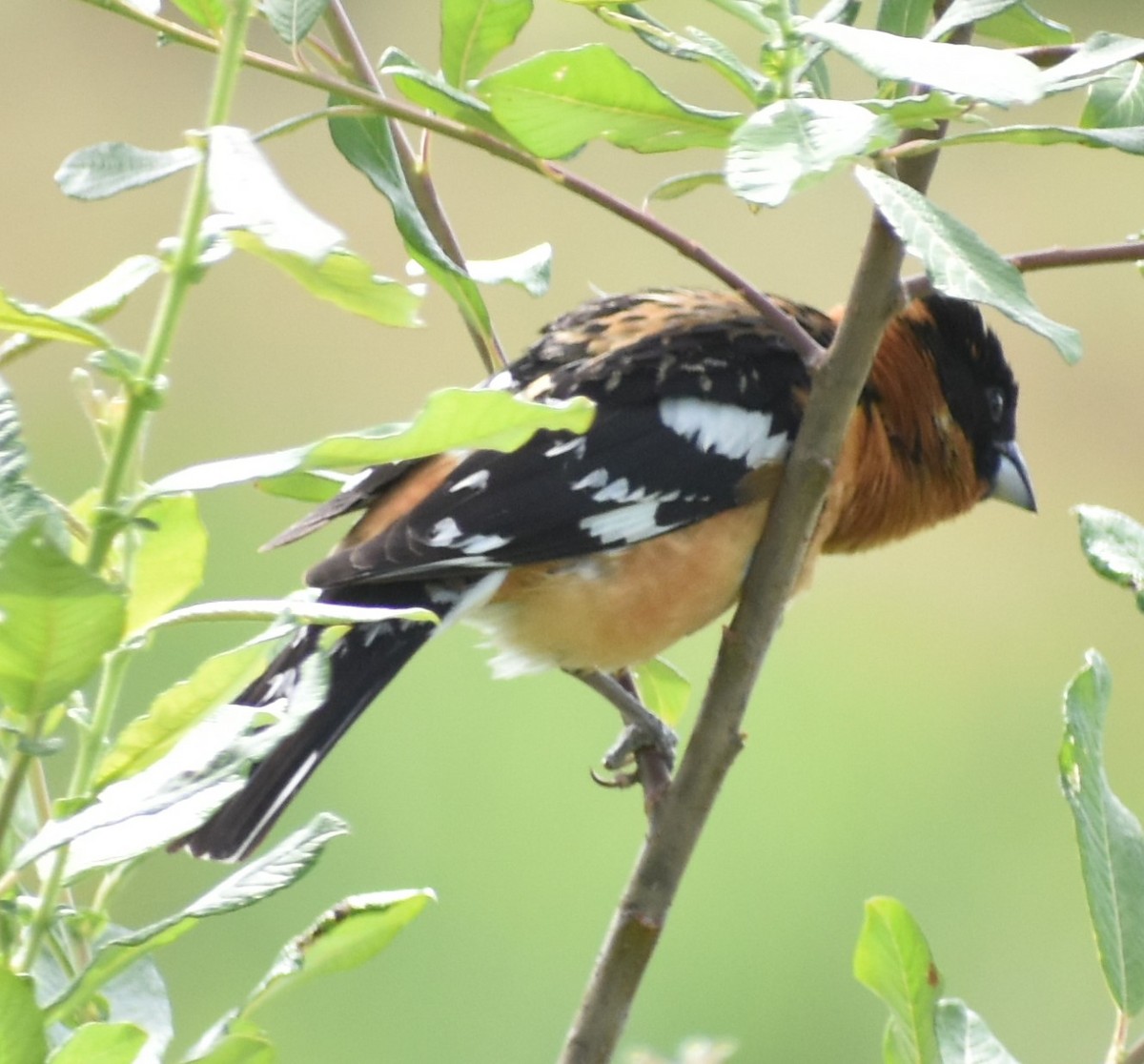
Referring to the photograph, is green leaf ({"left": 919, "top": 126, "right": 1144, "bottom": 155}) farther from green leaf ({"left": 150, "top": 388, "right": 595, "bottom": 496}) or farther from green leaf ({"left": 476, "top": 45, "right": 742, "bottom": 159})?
green leaf ({"left": 150, "top": 388, "right": 595, "bottom": 496})

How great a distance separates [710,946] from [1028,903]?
816 millimetres

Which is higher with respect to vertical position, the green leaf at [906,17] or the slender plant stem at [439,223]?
the green leaf at [906,17]

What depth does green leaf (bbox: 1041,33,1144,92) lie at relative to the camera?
2.05ft

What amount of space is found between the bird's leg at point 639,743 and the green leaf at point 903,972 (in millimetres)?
629

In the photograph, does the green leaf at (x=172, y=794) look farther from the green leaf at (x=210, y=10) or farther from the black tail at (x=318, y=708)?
the black tail at (x=318, y=708)

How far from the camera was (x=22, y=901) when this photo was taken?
639 mm

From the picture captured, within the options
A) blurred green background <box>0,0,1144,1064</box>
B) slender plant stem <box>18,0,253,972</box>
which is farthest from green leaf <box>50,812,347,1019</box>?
blurred green background <box>0,0,1144,1064</box>

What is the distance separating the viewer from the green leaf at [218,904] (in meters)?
0.61

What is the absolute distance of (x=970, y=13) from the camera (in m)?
0.73

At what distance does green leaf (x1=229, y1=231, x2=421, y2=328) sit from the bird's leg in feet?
2.87

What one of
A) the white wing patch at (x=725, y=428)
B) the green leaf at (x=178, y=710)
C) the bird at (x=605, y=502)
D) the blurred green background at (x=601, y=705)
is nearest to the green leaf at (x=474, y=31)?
the green leaf at (x=178, y=710)

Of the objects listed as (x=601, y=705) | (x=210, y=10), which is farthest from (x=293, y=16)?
(x=601, y=705)

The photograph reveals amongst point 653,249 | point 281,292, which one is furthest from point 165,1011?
point 281,292

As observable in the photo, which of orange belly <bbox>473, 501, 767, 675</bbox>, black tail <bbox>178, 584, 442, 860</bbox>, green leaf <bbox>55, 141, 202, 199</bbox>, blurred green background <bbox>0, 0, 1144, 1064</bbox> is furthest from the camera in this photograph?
blurred green background <bbox>0, 0, 1144, 1064</bbox>
